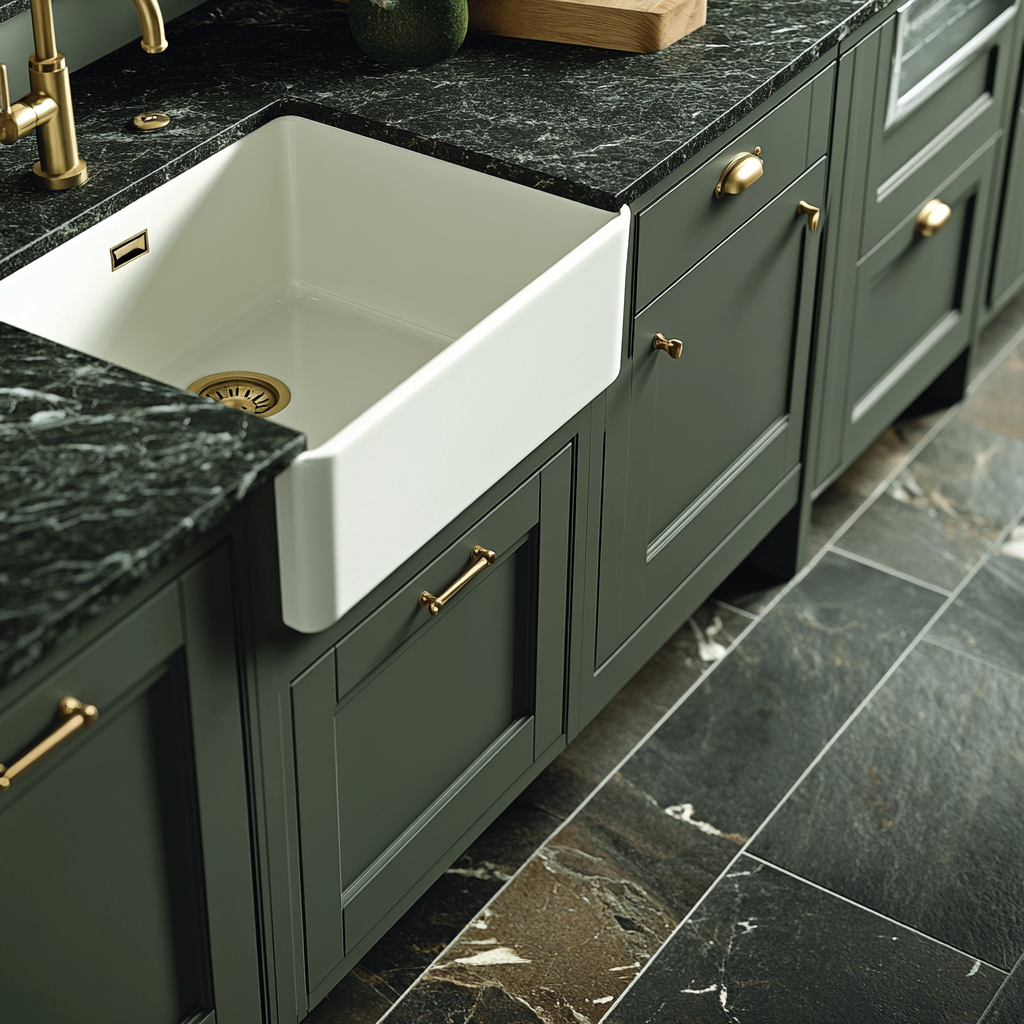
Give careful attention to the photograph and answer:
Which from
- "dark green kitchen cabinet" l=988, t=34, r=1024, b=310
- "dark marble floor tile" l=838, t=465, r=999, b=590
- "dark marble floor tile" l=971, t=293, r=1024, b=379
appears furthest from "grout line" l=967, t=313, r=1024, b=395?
"dark marble floor tile" l=838, t=465, r=999, b=590

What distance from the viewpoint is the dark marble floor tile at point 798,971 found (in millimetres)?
1776

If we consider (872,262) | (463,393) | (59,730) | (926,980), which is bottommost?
(926,980)

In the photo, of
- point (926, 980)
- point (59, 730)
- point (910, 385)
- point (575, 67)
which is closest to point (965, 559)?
point (910, 385)

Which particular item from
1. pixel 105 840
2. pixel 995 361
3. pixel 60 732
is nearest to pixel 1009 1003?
pixel 105 840

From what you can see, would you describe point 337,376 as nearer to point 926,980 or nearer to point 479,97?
point 479,97

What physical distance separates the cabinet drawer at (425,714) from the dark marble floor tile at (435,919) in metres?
0.18

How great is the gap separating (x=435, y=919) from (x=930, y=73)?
144cm

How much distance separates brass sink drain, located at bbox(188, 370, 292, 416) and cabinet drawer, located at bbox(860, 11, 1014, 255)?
38.6 inches

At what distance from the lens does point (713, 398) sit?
1.97 m

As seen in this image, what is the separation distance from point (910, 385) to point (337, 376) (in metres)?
1.30

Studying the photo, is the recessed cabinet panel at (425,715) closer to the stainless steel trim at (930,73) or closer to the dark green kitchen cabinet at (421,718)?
the dark green kitchen cabinet at (421,718)

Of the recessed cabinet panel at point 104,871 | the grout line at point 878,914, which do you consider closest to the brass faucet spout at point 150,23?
the recessed cabinet panel at point 104,871

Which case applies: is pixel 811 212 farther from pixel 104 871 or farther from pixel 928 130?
pixel 104 871

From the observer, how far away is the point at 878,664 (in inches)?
90.6
